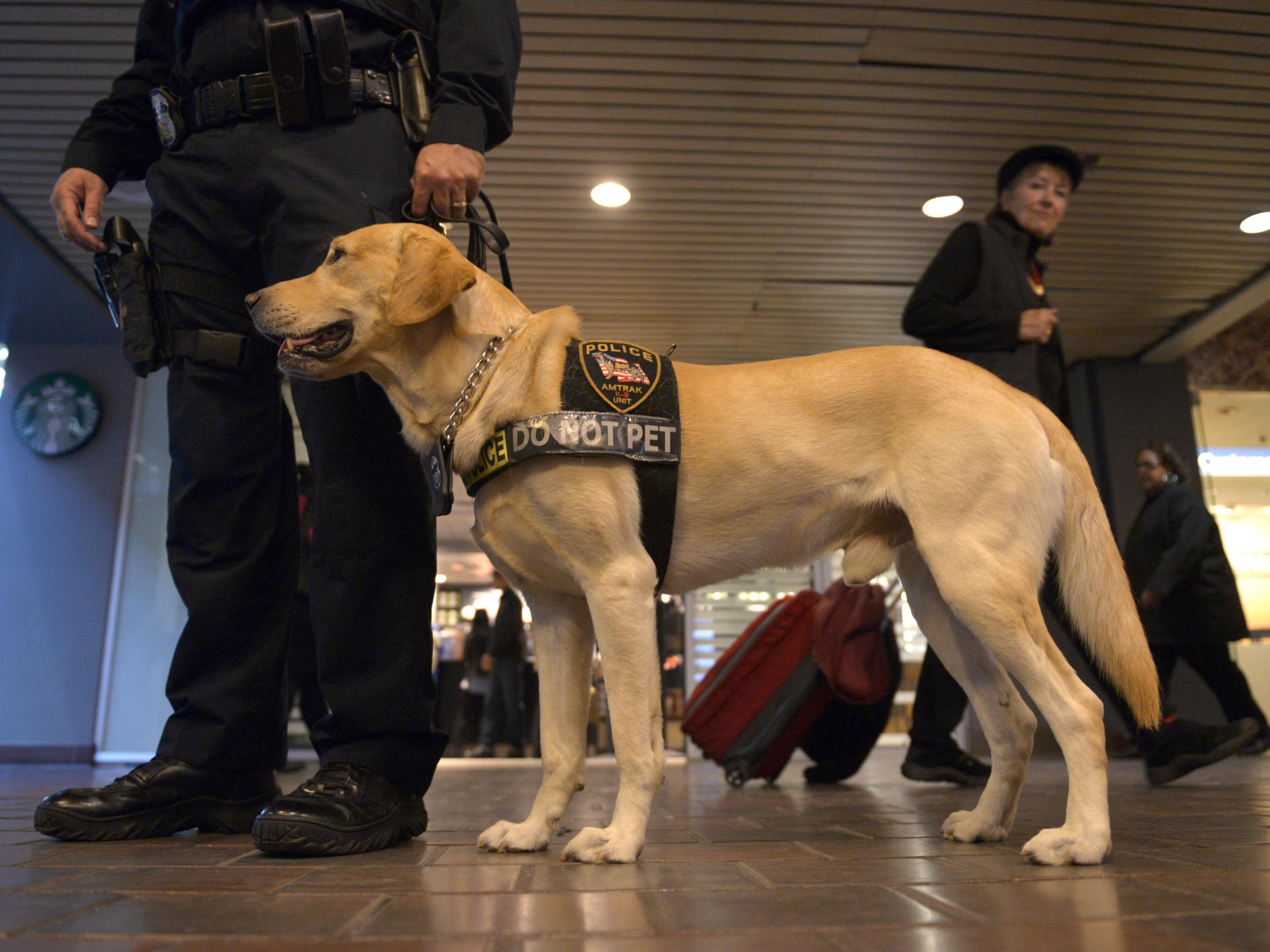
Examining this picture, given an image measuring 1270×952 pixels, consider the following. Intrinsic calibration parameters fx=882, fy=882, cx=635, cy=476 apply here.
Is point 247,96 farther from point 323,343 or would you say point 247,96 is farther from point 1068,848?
point 1068,848

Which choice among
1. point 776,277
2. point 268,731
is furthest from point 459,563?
point 268,731

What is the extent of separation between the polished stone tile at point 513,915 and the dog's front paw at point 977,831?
88 cm

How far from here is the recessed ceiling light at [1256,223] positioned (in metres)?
6.38

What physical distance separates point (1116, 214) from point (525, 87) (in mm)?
4304

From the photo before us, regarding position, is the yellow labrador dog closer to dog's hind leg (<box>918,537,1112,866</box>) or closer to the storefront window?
dog's hind leg (<box>918,537,1112,866</box>)

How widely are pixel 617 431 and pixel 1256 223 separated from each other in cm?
681

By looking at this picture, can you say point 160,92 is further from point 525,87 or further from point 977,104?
point 977,104

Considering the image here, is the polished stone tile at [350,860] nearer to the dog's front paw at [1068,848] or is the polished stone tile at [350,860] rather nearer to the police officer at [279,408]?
the police officer at [279,408]

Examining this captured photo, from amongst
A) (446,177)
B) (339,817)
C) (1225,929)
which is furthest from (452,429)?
(1225,929)

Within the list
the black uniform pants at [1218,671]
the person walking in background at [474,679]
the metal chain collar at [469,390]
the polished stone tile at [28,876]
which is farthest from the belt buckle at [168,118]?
the person walking in background at [474,679]

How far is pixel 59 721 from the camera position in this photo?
23.3 feet

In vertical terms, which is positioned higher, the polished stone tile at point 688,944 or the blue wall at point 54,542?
the blue wall at point 54,542

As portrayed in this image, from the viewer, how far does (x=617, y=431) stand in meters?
1.78

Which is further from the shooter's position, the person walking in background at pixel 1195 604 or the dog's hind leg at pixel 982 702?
the person walking in background at pixel 1195 604
